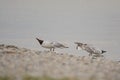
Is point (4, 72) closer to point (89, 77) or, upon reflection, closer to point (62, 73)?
point (62, 73)

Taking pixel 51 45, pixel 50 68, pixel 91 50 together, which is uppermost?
pixel 51 45

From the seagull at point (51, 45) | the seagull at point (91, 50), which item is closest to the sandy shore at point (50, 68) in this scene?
the seagull at point (51, 45)

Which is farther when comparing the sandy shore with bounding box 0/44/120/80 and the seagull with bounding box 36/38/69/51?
the seagull with bounding box 36/38/69/51

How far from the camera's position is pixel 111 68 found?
7746 mm

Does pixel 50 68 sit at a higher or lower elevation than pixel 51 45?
lower

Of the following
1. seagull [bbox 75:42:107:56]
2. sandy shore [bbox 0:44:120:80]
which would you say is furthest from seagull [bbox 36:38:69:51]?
sandy shore [bbox 0:44:120:80]

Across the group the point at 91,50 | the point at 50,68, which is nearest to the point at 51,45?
the point at 91,50

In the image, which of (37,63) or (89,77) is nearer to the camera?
(89,77)

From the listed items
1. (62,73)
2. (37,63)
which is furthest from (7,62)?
(62,73)

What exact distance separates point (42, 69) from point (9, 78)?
875 millimetres

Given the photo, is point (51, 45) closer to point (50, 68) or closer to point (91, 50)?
point (91, 50)

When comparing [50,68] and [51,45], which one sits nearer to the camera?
[50,68]

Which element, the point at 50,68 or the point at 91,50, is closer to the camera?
the point at 50,68

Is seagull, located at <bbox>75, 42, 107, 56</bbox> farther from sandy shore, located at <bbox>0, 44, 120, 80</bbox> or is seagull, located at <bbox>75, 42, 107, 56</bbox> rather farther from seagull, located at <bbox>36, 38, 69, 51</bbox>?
sandy shore, located at <bbox>0, 44, 120, 80</bbox>
